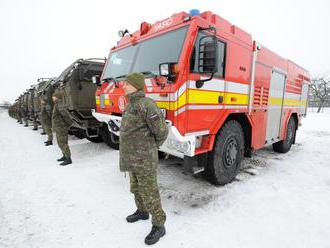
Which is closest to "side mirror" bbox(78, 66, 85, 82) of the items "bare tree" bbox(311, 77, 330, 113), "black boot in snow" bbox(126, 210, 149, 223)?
"black boot in snow" bbox(126, 210, 149, 223)

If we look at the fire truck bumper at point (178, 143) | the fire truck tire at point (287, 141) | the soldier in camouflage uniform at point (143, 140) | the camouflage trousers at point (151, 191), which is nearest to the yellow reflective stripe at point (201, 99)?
the fire truck bumper at point (178, 143)

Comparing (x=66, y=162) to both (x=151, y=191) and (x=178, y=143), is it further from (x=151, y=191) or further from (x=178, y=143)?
(x=151, y=191)

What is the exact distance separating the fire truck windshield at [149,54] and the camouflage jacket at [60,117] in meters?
1.35

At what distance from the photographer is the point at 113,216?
2717 mm

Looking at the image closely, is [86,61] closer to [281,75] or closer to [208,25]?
[208,25]

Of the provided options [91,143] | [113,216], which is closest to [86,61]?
[91,143]

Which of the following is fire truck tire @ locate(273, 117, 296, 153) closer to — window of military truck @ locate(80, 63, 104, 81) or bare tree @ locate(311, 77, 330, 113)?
window of military truck @ locate(80, 63, 104, 81)

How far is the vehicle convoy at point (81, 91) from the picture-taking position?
5805 millimetres

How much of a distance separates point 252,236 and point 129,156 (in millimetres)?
1646

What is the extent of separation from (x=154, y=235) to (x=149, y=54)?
251 centimetres

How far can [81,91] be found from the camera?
5977 millimetres

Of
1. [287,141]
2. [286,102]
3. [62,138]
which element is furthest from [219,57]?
[287,141]

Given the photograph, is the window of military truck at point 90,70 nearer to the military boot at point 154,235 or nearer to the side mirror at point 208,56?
the side mirror at point 208,56

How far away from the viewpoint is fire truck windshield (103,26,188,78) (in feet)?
9.49
